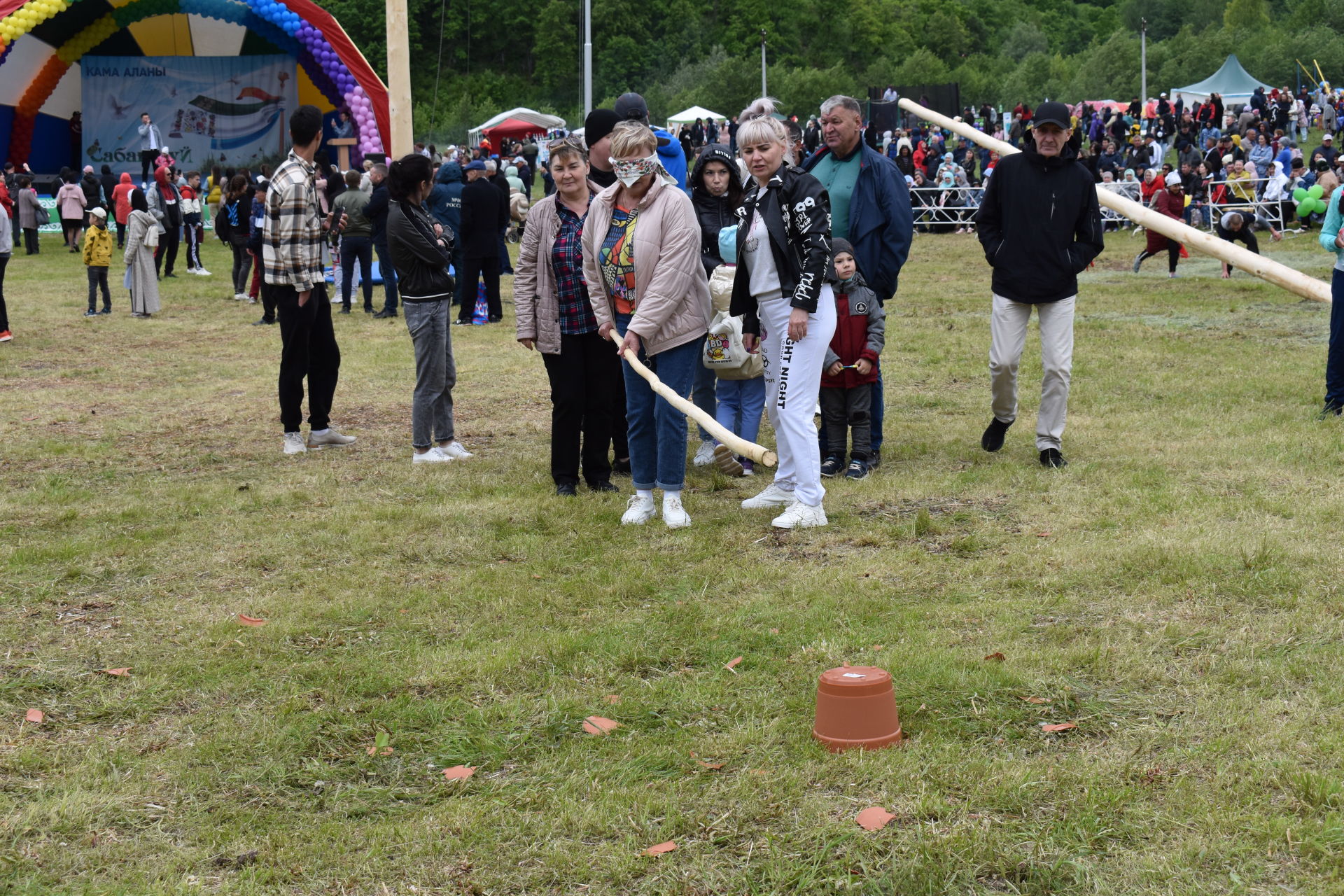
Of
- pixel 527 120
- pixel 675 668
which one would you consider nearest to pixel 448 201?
pixel 675 668

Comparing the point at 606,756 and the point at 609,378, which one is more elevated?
the point at 609,378

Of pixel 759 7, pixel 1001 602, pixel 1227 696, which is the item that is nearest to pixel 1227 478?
pixel 1001 602

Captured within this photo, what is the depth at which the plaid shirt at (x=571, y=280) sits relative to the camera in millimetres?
7344

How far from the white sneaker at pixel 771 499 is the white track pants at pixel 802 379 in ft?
1.02

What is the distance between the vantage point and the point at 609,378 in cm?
760

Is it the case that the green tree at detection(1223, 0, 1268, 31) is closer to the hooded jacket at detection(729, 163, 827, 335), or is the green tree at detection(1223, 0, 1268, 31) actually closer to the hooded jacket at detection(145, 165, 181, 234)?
the hooded jacket at detection(145, 165, 181, 234)

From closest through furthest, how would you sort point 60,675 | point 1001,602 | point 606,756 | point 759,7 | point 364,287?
point 606,756
point 60,675
point 1001,602
point 364,287
point 759,7

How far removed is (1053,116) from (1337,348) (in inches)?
115

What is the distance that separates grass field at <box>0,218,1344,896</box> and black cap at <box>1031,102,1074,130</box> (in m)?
1.98

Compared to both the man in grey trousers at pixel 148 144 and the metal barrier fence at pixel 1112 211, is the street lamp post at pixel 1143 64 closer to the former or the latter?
the metal barrier fence at pixel 1112 211

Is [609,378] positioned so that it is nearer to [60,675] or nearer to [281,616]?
[281,616]

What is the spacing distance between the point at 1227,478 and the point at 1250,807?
13.6 feet

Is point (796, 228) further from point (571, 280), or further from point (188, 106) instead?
point (188, 106)

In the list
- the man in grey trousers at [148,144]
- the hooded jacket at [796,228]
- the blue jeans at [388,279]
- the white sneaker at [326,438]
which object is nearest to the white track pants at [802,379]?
the hooded jacket at [796,228]
